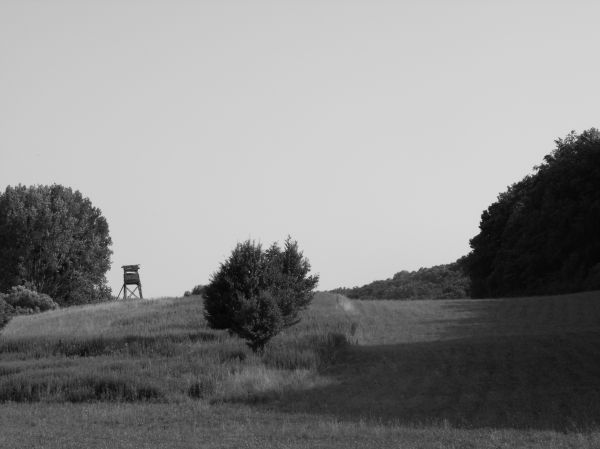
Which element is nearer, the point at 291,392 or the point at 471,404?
the point at 471,404

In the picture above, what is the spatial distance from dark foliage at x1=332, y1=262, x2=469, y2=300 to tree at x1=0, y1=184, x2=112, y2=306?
25783mm

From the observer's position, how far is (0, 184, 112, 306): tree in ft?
271

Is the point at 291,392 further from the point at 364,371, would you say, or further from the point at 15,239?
the point at 15,239

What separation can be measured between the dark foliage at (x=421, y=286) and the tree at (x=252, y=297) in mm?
53789

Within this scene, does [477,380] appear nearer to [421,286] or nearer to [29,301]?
[29,301]

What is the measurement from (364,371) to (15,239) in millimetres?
60381

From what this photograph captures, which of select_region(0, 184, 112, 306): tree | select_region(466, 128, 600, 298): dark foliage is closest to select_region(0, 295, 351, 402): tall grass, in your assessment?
select_region(466, 128, 600, 298): dark foliage

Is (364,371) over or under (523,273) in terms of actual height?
under

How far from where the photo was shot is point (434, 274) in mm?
109625

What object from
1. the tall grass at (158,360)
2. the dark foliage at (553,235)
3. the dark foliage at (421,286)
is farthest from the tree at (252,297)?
the dark foliage at (421,286)

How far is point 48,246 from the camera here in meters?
83.6

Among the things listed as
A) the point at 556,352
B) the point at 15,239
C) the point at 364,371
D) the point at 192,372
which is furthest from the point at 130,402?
the point at 15,239

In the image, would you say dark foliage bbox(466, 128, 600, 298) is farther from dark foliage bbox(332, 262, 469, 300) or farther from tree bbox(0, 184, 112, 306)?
tree bbox(0, 184, 112, 306)

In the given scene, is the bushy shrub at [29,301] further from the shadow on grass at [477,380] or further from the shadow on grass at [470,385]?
the shadow on grass at [470,385]
